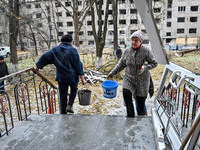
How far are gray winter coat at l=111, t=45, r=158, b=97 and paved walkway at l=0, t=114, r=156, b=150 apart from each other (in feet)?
1.91

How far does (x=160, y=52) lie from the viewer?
7.52ft

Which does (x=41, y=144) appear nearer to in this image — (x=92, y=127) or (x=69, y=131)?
(x=69, y=131)

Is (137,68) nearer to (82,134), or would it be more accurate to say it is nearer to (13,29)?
(82,134)

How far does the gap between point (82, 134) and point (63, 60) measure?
151cm

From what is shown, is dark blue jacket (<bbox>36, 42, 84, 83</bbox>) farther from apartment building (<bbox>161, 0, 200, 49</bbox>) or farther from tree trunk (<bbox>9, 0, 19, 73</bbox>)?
apartment building (<bbox>161, 0, 200, 49</bbox>)

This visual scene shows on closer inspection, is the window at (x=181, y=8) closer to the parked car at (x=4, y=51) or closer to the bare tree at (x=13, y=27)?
the parked car at (x=4, y=51)

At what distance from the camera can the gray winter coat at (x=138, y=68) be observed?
9.82ft

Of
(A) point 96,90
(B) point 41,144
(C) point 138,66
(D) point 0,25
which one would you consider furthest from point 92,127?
(D) point 0,25

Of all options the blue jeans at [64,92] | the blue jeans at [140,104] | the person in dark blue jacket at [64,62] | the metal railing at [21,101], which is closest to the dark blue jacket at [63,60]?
the person in dark blue jacket at [64,62]

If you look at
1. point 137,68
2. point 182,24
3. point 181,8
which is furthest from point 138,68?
point 181,8

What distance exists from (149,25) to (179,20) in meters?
42.5

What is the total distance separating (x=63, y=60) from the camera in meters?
3.37

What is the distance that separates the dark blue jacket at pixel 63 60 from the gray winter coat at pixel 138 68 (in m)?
1.12

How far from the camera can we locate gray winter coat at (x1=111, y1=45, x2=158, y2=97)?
9.82ft
